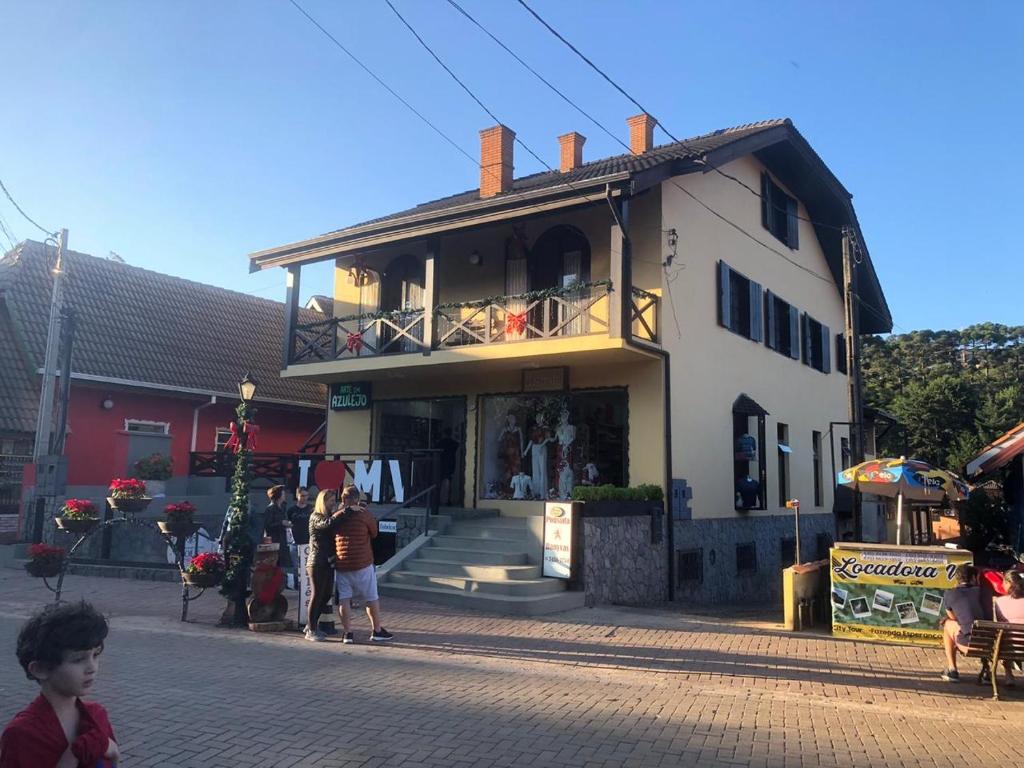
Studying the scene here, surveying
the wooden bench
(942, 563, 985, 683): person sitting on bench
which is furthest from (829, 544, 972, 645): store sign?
the wooden bench

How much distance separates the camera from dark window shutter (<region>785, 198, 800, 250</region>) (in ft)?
67.7

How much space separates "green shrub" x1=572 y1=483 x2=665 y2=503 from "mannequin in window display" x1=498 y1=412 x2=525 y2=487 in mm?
3042

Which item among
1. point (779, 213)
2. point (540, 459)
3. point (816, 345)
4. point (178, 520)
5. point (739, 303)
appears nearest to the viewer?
point (178, 520)

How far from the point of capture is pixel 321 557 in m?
8.90

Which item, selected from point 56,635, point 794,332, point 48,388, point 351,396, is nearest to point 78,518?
point 48,388

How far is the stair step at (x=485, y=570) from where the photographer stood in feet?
38.5

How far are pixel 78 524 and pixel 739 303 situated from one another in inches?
531

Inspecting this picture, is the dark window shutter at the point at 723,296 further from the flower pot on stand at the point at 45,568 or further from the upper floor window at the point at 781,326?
the flower pot on stand at the point at 45,568

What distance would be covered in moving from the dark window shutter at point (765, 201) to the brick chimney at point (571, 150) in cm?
438

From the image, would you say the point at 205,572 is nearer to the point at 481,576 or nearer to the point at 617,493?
the point at 481,576

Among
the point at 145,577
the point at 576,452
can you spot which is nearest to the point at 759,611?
the point at 576,452

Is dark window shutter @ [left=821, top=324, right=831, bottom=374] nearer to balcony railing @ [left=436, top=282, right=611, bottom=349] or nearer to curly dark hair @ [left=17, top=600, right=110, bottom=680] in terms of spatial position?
balcony railing @ [left=436, top=282, right=611, bottom=349]

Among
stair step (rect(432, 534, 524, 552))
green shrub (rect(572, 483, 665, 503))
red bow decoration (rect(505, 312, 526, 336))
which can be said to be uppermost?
red bow decoration (rect(505, 312, 526, 336))

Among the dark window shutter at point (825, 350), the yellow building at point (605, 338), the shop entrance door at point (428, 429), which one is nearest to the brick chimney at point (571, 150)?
the yellow building at point (605, 338)
